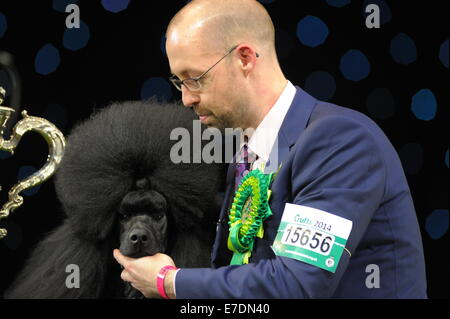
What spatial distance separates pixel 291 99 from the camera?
1.52 m

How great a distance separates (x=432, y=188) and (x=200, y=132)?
106 centimetres

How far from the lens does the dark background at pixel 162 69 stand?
2.19 meters

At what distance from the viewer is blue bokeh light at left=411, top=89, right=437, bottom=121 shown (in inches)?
88.5

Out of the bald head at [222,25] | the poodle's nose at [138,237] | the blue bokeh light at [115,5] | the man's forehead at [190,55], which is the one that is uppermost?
the blue bokeh light at [115,5]

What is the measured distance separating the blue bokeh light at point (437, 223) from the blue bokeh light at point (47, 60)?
4.73ft

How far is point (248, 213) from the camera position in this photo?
1470 mm

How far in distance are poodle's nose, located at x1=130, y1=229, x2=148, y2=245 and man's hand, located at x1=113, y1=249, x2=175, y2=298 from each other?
0.04 metres

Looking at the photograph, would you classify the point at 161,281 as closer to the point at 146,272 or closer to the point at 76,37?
the point at 146,272

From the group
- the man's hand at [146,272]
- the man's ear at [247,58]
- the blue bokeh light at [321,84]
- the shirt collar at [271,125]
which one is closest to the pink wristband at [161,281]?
the man's hand at [146,272]

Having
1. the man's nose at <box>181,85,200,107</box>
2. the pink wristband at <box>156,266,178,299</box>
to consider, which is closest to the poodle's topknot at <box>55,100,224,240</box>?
the man's nose at <box>181,85,200,107</box>

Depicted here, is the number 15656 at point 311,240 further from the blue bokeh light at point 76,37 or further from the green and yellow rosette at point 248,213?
the blue bokeh light at point 76,37

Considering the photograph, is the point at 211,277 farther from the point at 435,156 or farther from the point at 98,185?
the point at 435,156

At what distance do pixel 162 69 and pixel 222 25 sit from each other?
804 millimetres
